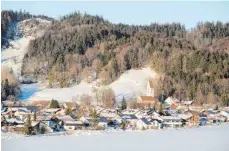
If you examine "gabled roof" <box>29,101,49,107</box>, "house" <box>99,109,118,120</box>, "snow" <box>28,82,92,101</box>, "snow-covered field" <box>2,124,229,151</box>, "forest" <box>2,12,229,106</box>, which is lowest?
"snow-covered field" <box>2,124,229,151</box>

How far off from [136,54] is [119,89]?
1.34 ft

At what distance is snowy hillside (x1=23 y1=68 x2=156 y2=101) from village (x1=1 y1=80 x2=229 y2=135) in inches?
2.3

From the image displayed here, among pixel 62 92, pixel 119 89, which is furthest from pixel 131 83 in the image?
pixel 62 92

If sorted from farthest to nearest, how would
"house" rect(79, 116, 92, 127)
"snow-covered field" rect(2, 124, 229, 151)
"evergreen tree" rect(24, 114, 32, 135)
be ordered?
"house" rect(79, 116, 92, 127) < "evergreen tree" rect(24, 114, 32, 135) < "snow-covered field" rect(2, 124, 229, 151)

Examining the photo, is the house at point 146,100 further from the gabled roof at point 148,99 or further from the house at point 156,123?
the house at point 156,123

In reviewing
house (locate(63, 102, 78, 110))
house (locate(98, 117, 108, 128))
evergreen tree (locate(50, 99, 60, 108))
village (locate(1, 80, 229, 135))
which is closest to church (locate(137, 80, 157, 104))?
village (locate(1, 80, 229, 135))

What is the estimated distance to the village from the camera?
453 cm

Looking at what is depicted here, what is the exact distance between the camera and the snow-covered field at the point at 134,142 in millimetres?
4207

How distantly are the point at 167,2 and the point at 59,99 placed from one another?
129 cm

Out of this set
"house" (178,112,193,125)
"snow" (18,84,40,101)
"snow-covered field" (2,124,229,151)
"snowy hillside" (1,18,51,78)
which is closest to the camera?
"snow-covered field" (2,124,229,151)

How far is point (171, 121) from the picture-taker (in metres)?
5.16

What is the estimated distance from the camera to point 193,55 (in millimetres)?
5441

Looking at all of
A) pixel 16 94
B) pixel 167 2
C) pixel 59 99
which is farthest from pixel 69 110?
pixel 167 2

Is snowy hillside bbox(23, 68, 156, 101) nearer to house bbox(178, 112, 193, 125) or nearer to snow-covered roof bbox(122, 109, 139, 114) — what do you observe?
snow-covered roof bbox(122, 109, 139, 114)
